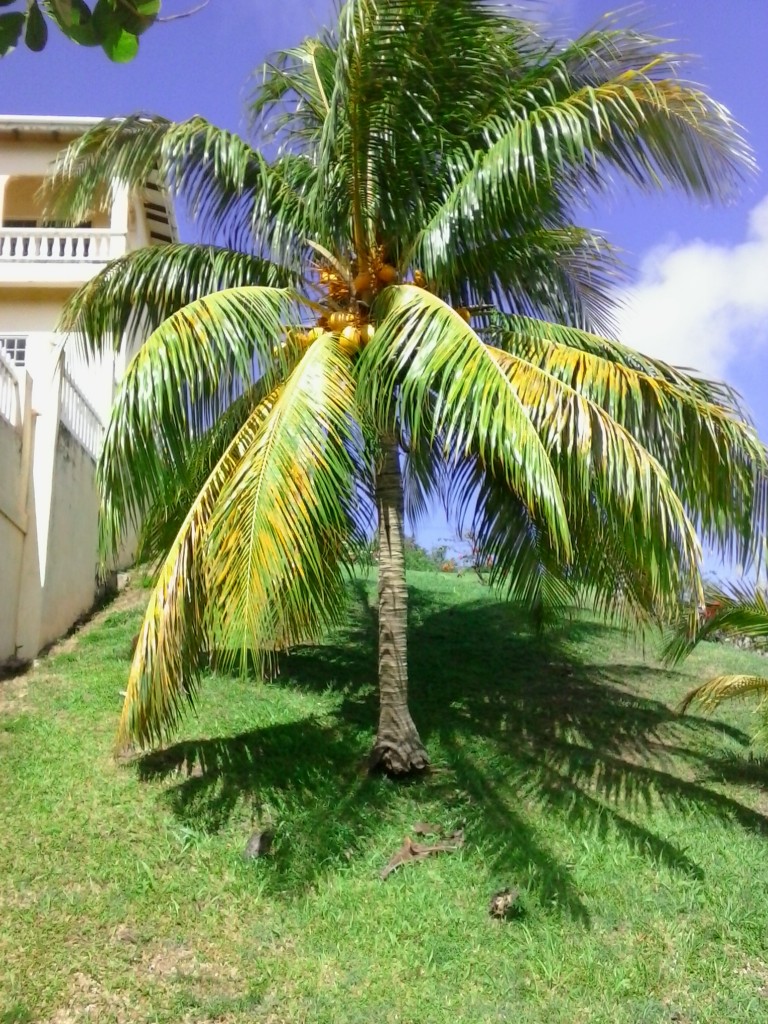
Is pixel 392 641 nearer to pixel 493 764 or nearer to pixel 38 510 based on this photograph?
pixel 493 764

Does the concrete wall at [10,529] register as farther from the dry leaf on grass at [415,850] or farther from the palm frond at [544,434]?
the dry leaf on grass at [415,850]

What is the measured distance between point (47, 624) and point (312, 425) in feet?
16.2

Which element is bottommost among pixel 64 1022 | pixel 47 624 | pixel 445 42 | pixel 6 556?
pixel 64 1022

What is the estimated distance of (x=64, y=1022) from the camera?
4645 millimetres

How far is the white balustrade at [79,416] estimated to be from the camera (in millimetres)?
10547

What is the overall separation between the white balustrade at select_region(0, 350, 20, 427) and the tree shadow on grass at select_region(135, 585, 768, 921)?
3.49m

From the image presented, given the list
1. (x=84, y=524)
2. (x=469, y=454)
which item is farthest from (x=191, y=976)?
(x=84, y=524)

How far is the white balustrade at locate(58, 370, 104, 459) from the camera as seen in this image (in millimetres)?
10547

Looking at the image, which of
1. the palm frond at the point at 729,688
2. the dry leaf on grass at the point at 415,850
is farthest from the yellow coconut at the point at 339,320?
the palm frond at the point at 729,688

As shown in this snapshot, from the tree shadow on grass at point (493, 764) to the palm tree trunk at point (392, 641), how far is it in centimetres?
24

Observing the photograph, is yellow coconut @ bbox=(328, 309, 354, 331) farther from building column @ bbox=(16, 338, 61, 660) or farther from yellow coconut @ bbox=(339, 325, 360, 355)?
building column @ bbox=(16, 338, 61, 660)

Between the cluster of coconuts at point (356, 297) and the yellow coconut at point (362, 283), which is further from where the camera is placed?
the yellow coconut at point (362, 283)

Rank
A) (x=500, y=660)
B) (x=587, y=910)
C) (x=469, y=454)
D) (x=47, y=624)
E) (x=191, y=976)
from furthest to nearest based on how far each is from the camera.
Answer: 1. (x=500, y=660)
2. (x=47, y=624)
3. (x=469, y=454)
4. (x=587, y=910)
5. (x=191, y=976)

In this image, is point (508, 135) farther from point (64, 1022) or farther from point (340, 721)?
point (64, 1022)
